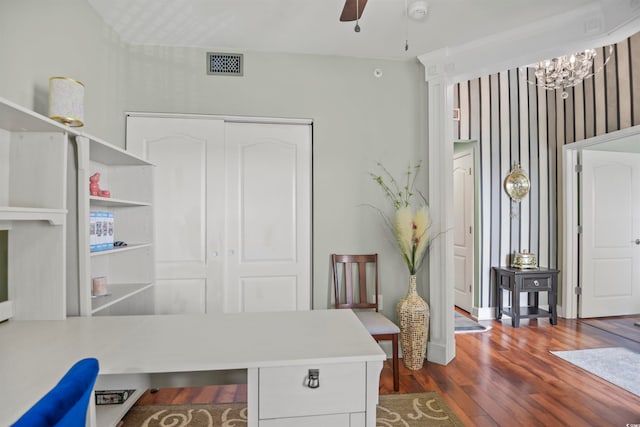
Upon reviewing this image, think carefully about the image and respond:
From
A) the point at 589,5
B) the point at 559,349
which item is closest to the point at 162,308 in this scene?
the point at 559,349

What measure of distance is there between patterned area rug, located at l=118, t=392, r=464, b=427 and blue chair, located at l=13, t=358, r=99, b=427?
1.61 meters

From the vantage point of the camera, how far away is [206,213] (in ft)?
8.88

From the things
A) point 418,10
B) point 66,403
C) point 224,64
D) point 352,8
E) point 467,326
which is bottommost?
point 467,326

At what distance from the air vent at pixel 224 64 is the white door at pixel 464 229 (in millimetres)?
3054

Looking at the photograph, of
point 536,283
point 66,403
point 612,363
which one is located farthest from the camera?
point 536,283

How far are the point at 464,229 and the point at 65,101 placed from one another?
4.23m

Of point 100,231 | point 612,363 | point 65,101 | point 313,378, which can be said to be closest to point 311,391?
point 313,378

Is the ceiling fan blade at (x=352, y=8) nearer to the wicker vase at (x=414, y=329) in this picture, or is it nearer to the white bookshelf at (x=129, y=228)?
the white bookshelf at (x=129, y=228)

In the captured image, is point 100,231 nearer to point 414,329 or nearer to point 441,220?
point 414,329

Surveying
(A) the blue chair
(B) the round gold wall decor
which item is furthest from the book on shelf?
(B) the round gold wall decor

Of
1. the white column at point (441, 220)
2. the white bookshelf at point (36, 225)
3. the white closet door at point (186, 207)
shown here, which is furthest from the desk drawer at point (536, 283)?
the white bookshelf at point (36, 225)

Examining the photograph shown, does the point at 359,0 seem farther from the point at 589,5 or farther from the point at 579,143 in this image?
the point at 579,143

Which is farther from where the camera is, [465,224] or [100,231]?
[465,224]

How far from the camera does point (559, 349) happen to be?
3.06 metres
